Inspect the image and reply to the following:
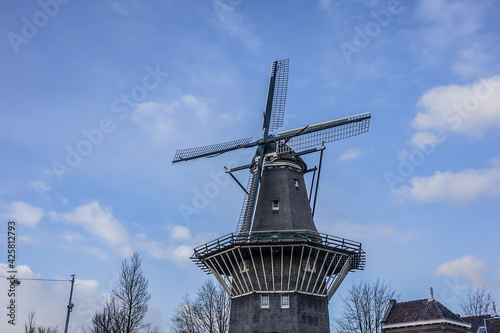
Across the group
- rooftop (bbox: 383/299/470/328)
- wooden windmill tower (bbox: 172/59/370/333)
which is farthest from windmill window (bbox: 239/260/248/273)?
rooftop (bbox: 383/299/470/328)

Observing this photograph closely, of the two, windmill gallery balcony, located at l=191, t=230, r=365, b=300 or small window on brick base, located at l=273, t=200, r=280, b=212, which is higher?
small window on brick base, located at l=273, t=200, r=280, b=212

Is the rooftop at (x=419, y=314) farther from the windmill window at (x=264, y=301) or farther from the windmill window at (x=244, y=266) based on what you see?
the windmill window at (x=244, y=266)

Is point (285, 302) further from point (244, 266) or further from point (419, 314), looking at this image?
point (419, 314)

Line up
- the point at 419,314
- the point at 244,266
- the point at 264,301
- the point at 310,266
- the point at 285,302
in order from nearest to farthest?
1. the point at 285,302
2. the point at 264,301
3. the point at 310,266
4. the point at 244,266
5. the point at 419,314

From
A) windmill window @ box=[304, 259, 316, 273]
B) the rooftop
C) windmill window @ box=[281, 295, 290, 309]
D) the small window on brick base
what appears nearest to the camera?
windmill window @ box=[281, 295, 290, 309]

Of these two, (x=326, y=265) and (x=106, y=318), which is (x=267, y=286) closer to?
(x=326, y=265)

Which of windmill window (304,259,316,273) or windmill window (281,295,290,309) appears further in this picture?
windmill window (304,259,316,273)

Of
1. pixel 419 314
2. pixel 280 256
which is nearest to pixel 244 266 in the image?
pixel 280 256

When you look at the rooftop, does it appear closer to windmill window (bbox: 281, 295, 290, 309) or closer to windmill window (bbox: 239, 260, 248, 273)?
windmill window (bbox: 281, 295, 290, 309)

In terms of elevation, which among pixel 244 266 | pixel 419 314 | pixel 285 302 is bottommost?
pixel 419 314

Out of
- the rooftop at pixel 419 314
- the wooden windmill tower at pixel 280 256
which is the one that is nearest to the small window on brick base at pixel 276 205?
the wooden windmill tower at pixel 280 256

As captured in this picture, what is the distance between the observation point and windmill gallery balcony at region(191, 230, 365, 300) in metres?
27.6

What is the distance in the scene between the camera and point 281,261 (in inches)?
1088

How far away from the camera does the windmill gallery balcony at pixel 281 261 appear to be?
27.6 m
